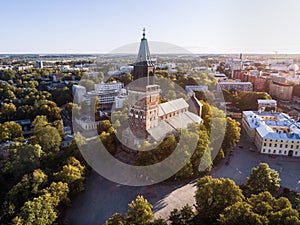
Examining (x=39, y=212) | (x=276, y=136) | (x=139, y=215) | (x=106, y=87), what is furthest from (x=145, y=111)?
(x=106, y=87)

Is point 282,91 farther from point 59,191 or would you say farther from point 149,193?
point 59,191

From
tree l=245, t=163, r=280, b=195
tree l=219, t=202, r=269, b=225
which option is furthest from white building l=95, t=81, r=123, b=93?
tree l=219, t=202, r=269, b=225

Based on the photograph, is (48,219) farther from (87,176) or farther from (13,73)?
(13,73)

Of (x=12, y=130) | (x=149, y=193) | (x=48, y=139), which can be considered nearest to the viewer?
(x=149, y=193)

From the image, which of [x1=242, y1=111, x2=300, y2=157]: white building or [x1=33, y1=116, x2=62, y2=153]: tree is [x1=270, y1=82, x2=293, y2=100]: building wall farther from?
[x1=33, y1=116, x2=62, y2=153]: tree

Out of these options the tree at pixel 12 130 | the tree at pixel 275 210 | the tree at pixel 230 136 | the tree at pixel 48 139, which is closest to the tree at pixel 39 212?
the tree at pixel 48 139

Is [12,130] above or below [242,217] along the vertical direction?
below

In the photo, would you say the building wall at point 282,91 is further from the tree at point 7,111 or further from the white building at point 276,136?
the tree at point 7,111
